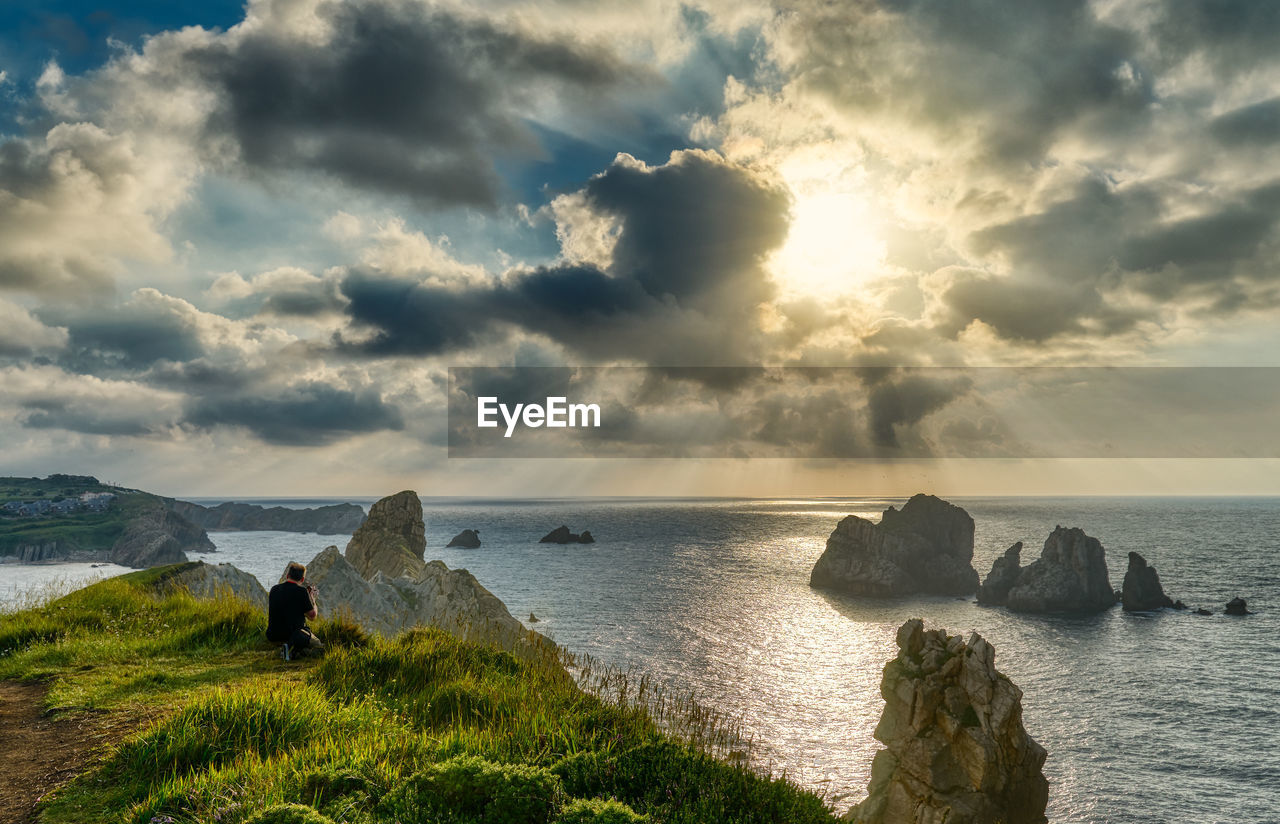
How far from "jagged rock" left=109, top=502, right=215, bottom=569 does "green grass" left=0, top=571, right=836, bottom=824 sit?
167m

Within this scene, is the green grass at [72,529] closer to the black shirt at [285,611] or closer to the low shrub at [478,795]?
the black shirt at [285,611]

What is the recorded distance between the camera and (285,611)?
40.4 ft

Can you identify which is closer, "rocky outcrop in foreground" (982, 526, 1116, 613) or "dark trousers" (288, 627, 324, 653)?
"dark trousers" (288, 627, 324, 653)

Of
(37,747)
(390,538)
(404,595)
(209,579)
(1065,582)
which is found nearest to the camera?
(37,747)

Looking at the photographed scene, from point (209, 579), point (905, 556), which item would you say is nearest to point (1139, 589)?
point (905, 556)

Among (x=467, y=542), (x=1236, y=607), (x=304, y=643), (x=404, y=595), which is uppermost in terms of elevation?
(x=304, y=643)

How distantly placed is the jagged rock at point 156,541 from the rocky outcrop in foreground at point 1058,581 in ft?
580

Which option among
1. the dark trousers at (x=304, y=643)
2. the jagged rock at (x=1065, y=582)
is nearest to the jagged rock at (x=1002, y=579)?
the jagged rock at (x=1065, y=582)

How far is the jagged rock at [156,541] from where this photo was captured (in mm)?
149375

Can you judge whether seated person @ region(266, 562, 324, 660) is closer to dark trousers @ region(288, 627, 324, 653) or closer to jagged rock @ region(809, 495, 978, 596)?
dark trousers @ region(288, 627, 324, 653)

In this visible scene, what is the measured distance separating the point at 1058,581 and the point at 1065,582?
105 cm

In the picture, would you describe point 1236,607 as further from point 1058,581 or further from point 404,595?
point 404,595

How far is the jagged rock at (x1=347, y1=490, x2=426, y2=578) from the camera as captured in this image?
78250 millimetres

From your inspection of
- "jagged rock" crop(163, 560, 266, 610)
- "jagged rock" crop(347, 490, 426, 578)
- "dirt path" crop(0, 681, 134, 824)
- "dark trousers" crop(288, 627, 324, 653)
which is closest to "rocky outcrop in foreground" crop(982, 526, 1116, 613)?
"jagged rock" crop(347, 490, 426, 578)
